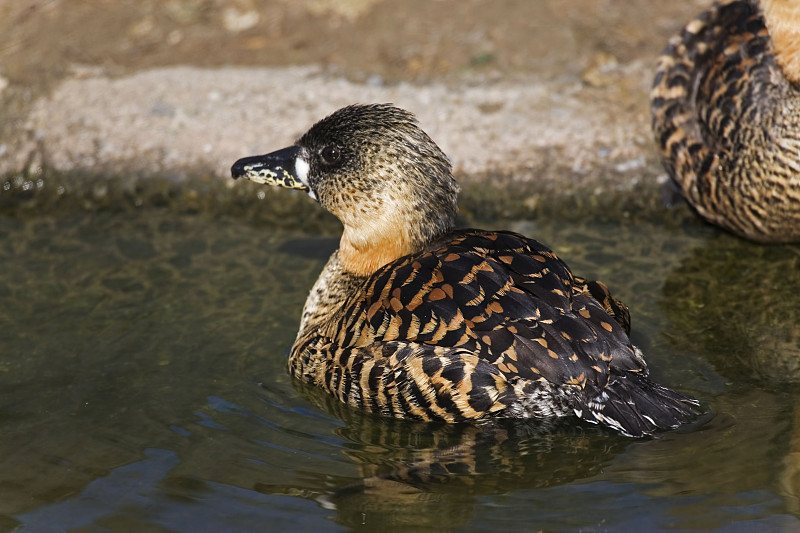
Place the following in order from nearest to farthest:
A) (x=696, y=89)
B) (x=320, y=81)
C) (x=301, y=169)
Result: (x=301, y=169) → (x=696, y=89) → (x=320, y=81)

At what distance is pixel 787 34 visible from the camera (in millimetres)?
6598

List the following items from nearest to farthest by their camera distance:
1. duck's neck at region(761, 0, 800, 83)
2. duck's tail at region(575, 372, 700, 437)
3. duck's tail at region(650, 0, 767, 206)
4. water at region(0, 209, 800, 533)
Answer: water at region(0, 209, 800, 533) < duck's tail at region(575, 372, 700, 437) < duck's neck at region(761, 0, 800, 83) < duck's tail at region(650, 0, 767, 206)

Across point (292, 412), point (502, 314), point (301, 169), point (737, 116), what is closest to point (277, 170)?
point (301, 169)

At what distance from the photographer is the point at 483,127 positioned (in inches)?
330

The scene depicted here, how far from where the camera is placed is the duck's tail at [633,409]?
4969 mm

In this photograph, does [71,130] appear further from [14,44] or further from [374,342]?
[374,342]

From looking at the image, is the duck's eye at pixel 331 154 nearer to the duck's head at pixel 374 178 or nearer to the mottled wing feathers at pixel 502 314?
the duck's head at pixel 374 178

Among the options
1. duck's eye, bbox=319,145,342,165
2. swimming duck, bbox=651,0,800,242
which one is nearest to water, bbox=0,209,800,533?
swimming duck, bbox=651,0,800,242

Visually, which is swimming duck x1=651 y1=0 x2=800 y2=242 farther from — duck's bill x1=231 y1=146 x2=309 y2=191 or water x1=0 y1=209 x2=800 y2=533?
duck's bill x1=231 y1=146 x2=309 y2=191

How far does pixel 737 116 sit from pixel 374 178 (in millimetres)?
2680

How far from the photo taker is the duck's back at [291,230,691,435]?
4988 mm

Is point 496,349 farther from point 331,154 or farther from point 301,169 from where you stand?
point 301,169

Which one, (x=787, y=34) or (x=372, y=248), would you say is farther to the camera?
(x=787, y=34)

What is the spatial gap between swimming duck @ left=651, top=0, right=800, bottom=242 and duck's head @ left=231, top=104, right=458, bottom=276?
7.22ft
